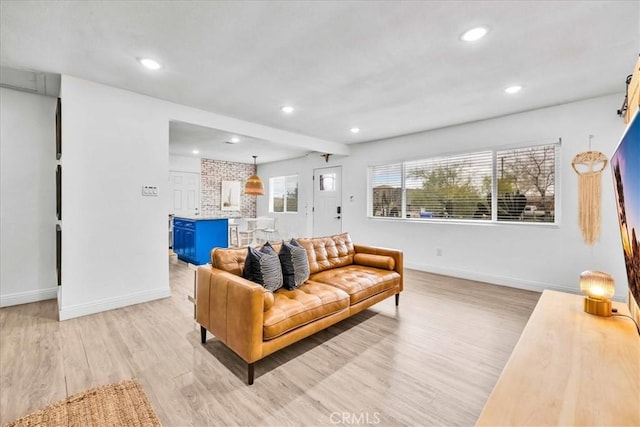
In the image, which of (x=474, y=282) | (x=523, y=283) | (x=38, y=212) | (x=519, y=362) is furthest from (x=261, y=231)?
(x=519, y=362)

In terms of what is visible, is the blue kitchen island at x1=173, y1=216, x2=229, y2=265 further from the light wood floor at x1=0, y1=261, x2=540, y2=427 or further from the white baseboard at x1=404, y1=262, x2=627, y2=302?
the white baseboard at x1=404, y1=262, x2=627, y2=302

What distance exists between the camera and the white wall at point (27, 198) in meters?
3.27

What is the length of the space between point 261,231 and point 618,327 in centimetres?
699

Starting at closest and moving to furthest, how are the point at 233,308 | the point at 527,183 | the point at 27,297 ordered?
the point at 233,308 < the point at 27,297 < the point at 527,183

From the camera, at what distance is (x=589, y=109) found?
349cm

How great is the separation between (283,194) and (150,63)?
5.78 metres

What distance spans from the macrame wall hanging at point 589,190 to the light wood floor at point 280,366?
1410 mm

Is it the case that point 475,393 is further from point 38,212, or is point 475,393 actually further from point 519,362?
point 38,212

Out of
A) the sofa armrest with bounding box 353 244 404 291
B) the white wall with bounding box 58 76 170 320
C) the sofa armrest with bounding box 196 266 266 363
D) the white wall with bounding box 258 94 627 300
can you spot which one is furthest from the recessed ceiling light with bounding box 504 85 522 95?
the white wall with bounding box 58 76 170 320

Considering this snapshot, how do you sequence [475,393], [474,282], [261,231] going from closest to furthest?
[475,393], [474,282], [261,231]

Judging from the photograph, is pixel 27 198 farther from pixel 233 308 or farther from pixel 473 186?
pixel 473 186

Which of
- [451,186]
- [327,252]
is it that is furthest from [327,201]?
[327,252]

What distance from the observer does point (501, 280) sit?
4219 mm

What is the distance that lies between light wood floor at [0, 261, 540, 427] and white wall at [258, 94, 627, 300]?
3.65ft
